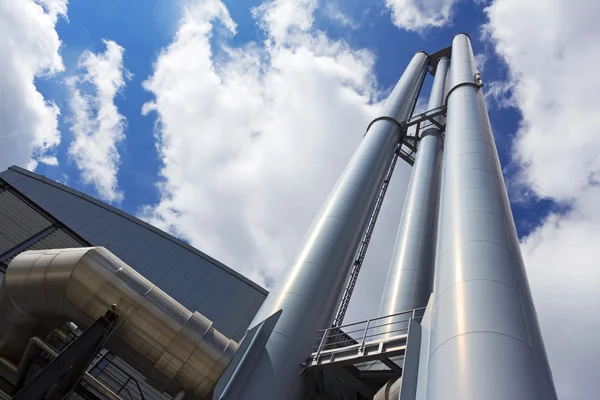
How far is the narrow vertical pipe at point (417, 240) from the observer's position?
15906 millimetres

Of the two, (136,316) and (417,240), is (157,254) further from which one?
(417,240)

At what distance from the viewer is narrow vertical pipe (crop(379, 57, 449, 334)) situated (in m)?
15.9

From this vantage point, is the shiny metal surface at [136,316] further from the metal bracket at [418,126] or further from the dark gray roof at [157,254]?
the metal bracket at [418,126]

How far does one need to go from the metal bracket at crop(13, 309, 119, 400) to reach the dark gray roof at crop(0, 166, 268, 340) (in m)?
10.4

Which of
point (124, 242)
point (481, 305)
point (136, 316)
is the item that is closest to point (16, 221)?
point (124, 242)

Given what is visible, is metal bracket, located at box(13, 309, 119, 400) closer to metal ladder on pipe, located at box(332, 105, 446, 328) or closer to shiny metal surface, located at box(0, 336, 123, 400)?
shiny metal surface, located at box(0, 336, 123, 400)

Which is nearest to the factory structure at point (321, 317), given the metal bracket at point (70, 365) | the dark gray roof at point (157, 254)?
the metal bracket at point (70, 365)

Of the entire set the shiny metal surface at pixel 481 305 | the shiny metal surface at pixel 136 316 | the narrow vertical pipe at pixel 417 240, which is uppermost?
the narrow vertical pipe at pixel 417 240

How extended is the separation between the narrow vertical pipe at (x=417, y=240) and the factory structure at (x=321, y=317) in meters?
0.09

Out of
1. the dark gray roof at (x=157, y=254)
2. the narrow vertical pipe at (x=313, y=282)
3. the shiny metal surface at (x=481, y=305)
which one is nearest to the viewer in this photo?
the shiny metal surface at (x=481, y=305)

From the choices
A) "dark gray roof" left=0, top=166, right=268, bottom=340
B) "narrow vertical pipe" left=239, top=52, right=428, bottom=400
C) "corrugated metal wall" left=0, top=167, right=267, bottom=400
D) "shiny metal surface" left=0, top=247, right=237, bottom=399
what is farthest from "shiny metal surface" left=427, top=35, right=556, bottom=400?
"corrugated metal wall" left=0, top=167, right=267, bottom=400

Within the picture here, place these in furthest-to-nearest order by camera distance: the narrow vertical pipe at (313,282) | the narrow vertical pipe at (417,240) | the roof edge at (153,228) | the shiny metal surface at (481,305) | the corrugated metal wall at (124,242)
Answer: the roof edge at (153,228)
the corrugated metal wall at (124,242)
the narrow vertical pipe at (417,240)
the narrow vertical pipe at (313,282)
the shiny metal surface at (481,305)

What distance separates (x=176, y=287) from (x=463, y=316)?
52.2 ft

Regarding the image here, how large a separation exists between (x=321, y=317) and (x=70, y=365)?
6.24 meters
